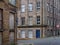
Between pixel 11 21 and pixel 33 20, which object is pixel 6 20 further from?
pixel 33 20

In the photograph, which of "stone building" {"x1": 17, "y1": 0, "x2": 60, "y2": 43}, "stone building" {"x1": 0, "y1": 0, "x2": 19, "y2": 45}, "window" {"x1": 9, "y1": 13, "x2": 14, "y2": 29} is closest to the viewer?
"stone building" {"x1": 0, "y1": 0, "x2": 19, "y2": 45}

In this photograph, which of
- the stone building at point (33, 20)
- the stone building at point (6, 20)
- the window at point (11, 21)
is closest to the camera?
the stone building at point (6, 20)

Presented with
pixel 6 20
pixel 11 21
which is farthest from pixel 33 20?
pixel 6 20

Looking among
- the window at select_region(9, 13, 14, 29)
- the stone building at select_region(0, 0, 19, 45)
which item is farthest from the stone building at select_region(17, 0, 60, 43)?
the stone building at select_region(0, 0, 19, 45)

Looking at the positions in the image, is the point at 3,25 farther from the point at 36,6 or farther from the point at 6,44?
the point at 36,6

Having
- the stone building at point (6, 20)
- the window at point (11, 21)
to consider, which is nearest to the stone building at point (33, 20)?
the window at point (11, 21)

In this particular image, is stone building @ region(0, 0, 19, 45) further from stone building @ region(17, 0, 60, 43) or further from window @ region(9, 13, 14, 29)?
stone building @ region(17, 0, 60, 43)

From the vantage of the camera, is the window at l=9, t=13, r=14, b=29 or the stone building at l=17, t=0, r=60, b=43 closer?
the window at l=9, t=13, r=14, b=29

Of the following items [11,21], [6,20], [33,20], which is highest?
[6,20]

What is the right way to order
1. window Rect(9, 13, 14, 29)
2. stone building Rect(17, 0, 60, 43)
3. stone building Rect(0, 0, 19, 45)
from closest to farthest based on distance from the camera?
stone building Rect(0, 0, 19, 45) → window Rect(9, 13, 14, 29) → stone building Rect(17, 0, 60, 43)

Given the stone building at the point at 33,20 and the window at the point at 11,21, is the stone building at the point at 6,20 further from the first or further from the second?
the stone building at the point at 33,20

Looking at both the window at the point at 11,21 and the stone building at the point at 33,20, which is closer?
the window at the point at 11,21

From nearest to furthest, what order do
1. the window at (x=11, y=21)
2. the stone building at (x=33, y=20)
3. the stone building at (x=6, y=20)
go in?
the stone building at (x=6, y=20)
the window at (x=11, y=21)
the stone building at (x=33, y=20)

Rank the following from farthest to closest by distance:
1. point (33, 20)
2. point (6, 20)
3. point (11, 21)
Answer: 1. point (33, 20)
2. point (11, 21)
3. point (6, 20)
